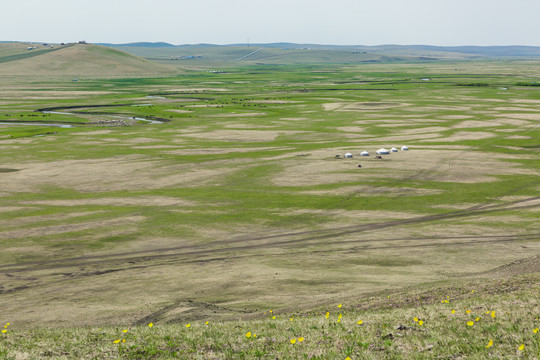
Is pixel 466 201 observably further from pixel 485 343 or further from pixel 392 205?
pixel 485 343

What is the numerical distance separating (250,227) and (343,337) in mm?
33574

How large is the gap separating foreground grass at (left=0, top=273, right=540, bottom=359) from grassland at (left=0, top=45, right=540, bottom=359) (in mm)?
171

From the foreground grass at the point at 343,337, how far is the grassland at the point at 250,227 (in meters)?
0.17

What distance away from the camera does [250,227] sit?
5412 centimetres

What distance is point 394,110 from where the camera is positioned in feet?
531

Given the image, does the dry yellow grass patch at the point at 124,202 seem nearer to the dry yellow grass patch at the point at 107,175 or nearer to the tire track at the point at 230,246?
the dry yellow grass patch at the point at 107,175

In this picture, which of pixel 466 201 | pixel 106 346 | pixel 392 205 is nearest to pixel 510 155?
pixel 466 201

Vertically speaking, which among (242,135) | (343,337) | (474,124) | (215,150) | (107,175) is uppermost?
(343,337)

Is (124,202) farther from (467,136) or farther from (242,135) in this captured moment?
(467,136)

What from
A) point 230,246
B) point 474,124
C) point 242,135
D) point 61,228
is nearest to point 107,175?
point 61,228

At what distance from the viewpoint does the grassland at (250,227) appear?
31.7 metres

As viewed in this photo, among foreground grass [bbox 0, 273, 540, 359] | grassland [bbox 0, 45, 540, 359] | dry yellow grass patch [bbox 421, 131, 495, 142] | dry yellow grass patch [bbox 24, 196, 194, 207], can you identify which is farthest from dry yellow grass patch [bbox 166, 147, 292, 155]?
foreground grass [bbox 0, 273, 540, 359]

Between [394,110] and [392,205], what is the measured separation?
344 ft

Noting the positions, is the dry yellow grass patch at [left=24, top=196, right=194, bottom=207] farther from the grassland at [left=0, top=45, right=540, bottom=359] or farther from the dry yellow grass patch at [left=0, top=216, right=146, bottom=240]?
the dry yellow grass patch at [left=0, top=216, right=146, bottom=240]
